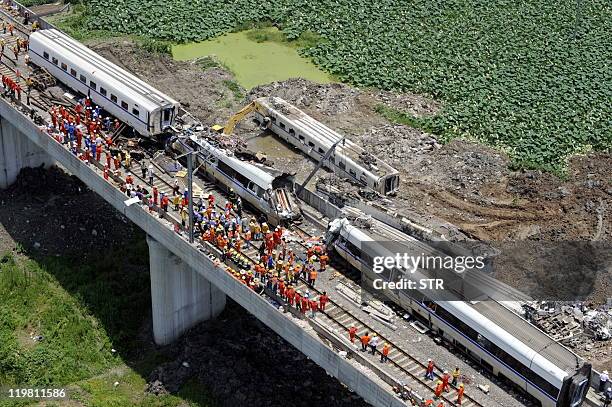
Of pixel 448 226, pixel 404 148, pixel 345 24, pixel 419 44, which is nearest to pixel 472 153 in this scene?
pixel 404 148

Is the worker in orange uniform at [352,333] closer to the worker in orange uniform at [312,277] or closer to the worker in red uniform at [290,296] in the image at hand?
the worker in red uniform at [290,296]

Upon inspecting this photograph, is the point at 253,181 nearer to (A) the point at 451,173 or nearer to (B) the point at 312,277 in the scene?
(B) the point at 312,277

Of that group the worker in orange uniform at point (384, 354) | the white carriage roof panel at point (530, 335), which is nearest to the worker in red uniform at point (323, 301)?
the worker in orange uniform at point (384, 354)

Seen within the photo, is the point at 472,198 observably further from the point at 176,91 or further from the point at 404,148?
the point at 176,91

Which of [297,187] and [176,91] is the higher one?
[297,187]

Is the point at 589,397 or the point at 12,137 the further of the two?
the point at 12,137
